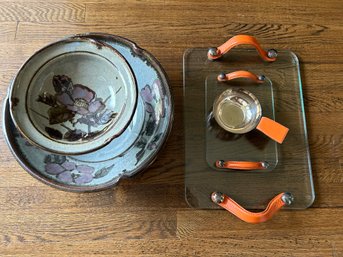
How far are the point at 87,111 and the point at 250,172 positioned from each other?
0.26m

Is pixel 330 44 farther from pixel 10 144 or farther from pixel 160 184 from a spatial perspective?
→ pixel 10 144

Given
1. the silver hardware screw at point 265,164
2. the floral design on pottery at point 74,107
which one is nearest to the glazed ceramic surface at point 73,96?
the floral design on pottery at point 74,107

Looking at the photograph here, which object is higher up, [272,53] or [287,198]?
[272,53]

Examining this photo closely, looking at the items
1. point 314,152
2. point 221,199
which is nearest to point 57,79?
point 221,199

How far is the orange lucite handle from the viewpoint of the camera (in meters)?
0.50

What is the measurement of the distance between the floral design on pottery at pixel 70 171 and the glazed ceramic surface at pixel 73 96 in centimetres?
4

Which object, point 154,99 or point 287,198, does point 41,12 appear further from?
point 287,198

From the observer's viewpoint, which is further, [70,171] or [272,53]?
[272,53]

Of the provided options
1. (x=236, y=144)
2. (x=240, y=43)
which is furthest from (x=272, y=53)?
(x=236, y=144)

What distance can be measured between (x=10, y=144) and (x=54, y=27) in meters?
0.24

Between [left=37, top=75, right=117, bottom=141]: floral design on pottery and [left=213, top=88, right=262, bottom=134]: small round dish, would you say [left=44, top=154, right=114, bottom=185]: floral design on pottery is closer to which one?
[left=37, top=75, right=117, bottom=141]: floral design on pottery

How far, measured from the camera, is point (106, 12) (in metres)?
0.60

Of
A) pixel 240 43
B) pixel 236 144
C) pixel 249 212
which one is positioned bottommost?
pixel 249 212

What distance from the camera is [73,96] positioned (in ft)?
1.54
